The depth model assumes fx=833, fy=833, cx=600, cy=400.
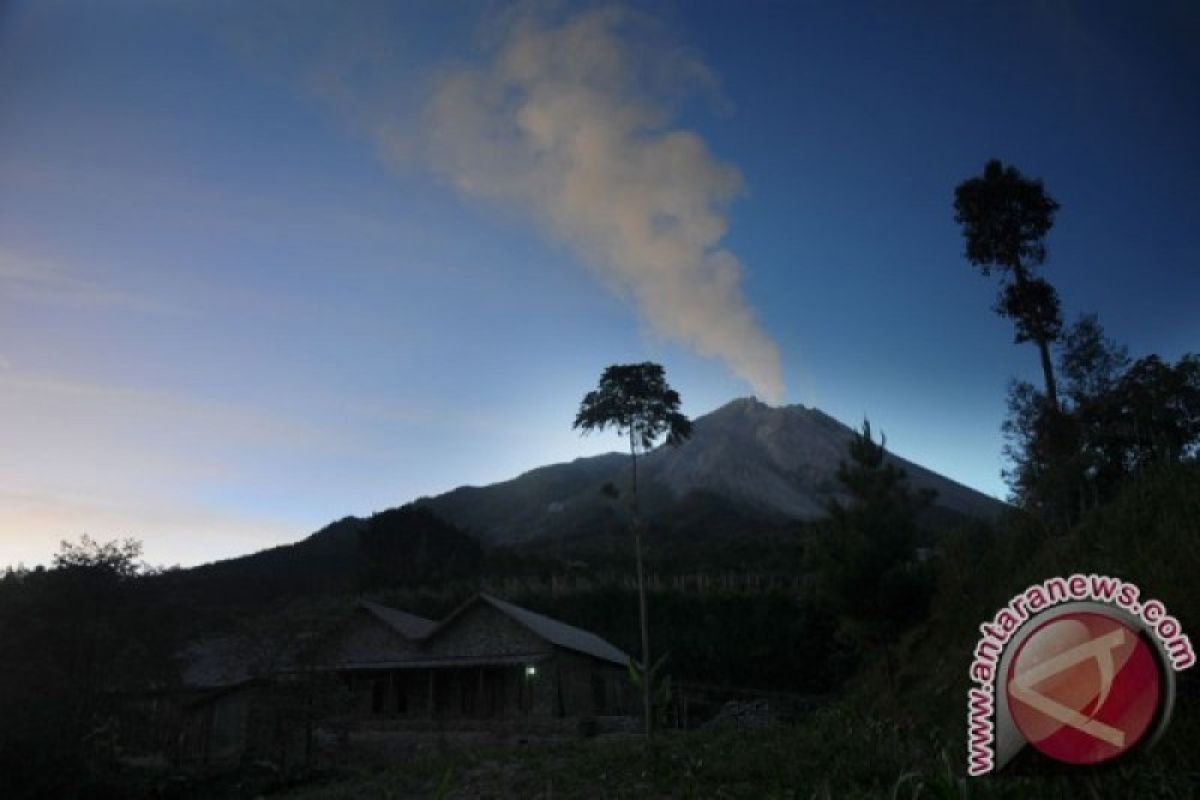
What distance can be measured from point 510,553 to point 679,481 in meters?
63.7

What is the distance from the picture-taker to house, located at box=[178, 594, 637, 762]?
31.8m

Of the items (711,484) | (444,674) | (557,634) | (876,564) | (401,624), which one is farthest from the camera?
(711,484)

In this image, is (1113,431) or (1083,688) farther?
(1113,431)

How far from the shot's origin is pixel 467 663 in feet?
114

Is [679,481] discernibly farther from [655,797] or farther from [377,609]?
[655,797]

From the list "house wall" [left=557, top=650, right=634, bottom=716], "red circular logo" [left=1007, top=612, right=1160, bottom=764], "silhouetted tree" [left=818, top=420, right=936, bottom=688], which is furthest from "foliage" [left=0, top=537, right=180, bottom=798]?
"red circular logo" [left=1007, top=612, right=1160, bottom=764]

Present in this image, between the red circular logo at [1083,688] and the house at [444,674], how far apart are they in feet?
81.2

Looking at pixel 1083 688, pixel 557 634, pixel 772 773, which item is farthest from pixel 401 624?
pixel 1083 688

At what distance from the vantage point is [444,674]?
124 feet

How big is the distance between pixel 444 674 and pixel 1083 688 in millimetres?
34247

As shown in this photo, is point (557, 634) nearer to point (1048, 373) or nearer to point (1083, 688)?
point (1048, 373)

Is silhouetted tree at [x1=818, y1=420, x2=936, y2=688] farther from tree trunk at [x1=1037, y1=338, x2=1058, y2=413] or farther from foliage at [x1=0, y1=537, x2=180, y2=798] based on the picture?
foliage at [x1=0, y1=537, x2=180, y2=798]

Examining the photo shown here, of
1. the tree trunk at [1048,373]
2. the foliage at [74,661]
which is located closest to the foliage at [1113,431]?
the tree trunk at [1048,373]

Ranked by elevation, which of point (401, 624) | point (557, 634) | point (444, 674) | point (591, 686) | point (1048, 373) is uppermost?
point (1048, 373)
